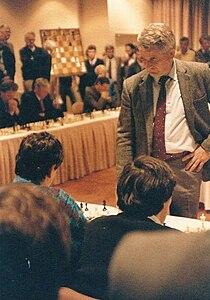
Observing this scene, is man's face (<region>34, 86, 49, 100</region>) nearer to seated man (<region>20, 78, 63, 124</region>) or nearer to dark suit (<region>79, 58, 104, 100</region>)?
seated man (<region>20, 78, 63, 124</region>)

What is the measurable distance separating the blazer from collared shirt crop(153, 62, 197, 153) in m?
0.03

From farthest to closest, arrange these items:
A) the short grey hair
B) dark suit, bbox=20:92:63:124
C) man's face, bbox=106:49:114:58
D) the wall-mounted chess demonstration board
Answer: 1. the wall-mounted chess demonstration board
2. man's face, bbox=106:49:114:58
3. dark suit, bbox=20:92:63:124
4. the short grey hair

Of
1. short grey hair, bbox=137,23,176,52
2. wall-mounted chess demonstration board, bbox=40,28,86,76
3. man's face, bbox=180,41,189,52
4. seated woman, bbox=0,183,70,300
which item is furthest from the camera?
wall-mounted chess demonstration board, bbox=40,28,86,76

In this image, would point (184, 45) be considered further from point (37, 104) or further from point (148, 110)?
point (148, 110)

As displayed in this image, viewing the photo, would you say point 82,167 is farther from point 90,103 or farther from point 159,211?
point 159,211

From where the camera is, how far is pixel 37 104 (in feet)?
20.2

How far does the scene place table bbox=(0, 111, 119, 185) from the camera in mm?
5750

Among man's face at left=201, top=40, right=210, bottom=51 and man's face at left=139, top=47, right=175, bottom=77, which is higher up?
man's face at left=139, top=47, right=175, bottom=77

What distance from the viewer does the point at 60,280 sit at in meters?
1.36

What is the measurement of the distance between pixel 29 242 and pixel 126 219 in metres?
0.42

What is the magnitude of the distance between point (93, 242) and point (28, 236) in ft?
1.21

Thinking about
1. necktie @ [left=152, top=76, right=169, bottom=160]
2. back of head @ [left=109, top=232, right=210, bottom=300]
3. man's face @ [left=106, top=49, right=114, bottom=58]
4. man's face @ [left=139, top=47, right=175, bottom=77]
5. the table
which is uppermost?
man's face @ [left=139, top=47, right=175, bottom=77]

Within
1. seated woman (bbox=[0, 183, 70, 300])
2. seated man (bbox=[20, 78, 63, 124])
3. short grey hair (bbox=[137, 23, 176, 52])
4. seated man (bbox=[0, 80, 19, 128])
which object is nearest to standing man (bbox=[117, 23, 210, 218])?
short grey hair (bbox=[137, 23, 176, 52])

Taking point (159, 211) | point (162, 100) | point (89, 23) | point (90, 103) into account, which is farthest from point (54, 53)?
point (159, 211)
